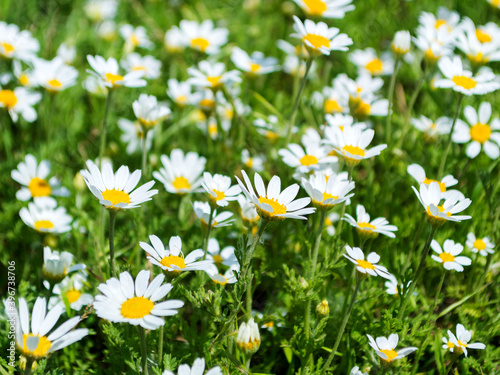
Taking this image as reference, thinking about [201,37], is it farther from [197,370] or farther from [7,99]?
[197,370]

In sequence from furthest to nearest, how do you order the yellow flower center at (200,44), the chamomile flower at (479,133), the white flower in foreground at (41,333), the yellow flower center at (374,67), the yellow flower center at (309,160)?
the yellow flower center at (374,67) → the yellow flower center at (200,44) → the chamomile flower at (479,133) → the yellow flower center at (309,160) → the white flower in foreground at (41,333)

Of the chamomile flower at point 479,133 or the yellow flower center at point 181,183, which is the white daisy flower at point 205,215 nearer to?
the yellow flower center at point 181,183

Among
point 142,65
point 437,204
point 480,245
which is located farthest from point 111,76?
point 480,245

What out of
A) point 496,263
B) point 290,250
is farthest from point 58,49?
point 496,263

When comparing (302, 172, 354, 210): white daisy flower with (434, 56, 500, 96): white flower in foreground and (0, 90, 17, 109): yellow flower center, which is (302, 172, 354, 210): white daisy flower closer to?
(434, 56, 500, 96): white flower in foreground

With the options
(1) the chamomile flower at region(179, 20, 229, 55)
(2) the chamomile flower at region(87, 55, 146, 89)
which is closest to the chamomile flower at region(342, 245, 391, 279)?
(2) the chamomile flower at region(87, 55, 146, 89)

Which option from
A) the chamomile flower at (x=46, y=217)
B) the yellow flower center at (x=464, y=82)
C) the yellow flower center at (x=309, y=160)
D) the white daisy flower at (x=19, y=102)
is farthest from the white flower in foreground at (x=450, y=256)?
the white daisy flower at (x=19, y=102)
